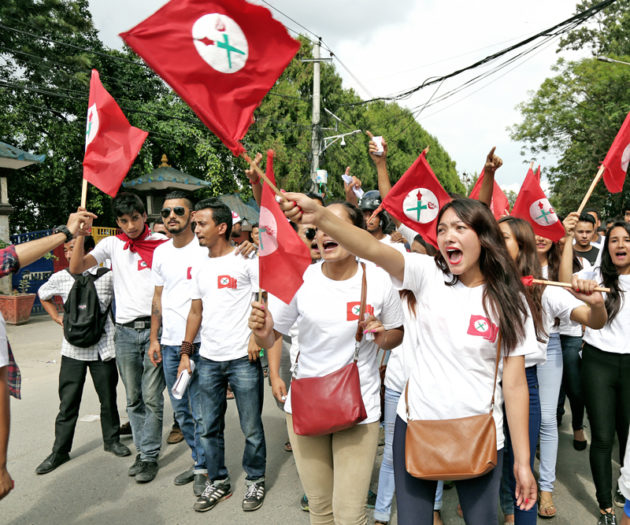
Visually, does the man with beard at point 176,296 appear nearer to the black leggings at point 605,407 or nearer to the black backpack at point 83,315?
the black backpack at point 83,315

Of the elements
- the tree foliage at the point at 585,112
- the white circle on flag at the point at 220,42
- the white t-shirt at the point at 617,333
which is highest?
the tree foliage at the point at 585,112

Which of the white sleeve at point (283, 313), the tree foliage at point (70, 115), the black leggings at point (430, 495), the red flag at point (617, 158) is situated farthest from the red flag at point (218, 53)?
the tree foliage at point (70, 115)

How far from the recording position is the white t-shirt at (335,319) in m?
2.50

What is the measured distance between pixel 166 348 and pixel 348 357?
85.4 inches

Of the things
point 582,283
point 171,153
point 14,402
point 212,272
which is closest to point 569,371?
point 582,283

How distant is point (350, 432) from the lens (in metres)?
2.46

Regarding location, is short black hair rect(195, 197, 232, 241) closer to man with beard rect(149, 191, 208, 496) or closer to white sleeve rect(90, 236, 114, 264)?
man with beard rect(149, 191, 208, 496)

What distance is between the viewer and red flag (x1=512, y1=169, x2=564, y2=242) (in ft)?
12.3

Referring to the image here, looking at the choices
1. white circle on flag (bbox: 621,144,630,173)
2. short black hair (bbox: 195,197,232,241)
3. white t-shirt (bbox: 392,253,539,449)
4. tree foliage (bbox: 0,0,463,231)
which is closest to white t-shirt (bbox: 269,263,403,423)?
white t-shirt (bbox: 392,253,539,449)

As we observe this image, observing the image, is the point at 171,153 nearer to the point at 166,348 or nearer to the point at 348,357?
the point at 166,348

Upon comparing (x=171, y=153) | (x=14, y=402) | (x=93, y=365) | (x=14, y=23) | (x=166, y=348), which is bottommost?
(x=14, y=402)

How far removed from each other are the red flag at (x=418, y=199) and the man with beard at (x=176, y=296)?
5.20 feet

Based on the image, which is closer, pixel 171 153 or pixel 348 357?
pixel 348 357

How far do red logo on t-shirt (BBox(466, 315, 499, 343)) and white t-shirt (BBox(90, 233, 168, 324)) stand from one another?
3193mm
